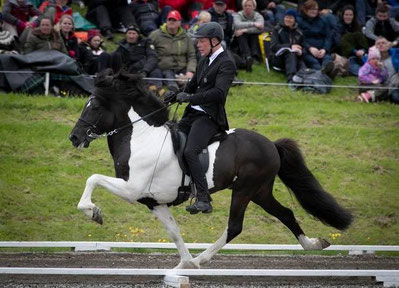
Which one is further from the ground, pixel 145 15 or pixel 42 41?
pixel 42 41

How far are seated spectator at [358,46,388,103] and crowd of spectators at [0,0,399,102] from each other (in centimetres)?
2

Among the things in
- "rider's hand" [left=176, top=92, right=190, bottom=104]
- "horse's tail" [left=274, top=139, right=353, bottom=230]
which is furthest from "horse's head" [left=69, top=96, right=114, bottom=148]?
"horse's tail" [left=274, top=139, right=353, bottom=230]

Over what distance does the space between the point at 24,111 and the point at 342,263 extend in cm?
740

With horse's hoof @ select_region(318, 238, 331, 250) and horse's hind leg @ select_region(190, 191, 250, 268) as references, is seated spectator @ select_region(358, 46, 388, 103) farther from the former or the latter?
horse's hind leg @ select_region(190, 191, 250, 268)

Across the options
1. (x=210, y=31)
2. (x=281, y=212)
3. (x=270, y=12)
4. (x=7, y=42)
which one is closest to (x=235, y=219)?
(x=281, y=212)

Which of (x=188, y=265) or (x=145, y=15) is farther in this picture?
(x=145, y=15)

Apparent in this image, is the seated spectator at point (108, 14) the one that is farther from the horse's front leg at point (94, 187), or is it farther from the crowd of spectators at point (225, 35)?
the horse's front leg at point (94, 187)

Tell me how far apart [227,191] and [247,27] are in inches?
204

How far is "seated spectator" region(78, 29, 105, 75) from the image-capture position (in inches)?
656

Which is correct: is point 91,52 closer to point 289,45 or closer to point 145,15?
point 145,15

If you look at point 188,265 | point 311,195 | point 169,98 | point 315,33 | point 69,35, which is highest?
point 169,98

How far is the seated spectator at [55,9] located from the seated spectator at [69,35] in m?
0.25

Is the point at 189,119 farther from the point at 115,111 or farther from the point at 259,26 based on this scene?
the point at 259,26

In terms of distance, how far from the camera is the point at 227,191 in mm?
14555
